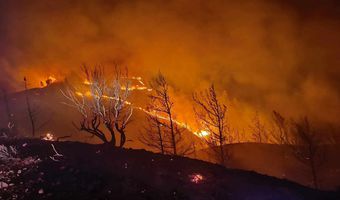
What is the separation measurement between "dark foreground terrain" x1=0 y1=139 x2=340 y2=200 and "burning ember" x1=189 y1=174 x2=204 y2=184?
0.04 meters

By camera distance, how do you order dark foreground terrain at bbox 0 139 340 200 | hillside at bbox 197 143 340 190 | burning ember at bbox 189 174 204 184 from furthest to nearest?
hillside at bbox 197 143 340 190, burning ember at bbox 189 174 204 184, dark foreground terrain at bbox 0 139 340 200

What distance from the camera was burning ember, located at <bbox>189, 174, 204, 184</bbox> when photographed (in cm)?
1819

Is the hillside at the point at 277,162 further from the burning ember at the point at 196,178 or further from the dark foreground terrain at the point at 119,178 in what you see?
the burning ember at the point at 196,178

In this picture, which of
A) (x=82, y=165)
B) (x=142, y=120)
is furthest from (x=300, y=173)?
(x=82, y=165)

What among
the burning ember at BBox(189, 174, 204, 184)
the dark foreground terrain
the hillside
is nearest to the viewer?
the dark foreground terrain

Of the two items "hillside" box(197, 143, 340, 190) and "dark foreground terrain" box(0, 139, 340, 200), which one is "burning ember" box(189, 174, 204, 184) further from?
"hillside" box(197, 143, 340, 190)

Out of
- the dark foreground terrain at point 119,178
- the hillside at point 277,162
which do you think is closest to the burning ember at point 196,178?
the dark foreground terrain at point 119,178

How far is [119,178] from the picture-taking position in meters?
17.6

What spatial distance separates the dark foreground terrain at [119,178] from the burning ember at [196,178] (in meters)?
0.04

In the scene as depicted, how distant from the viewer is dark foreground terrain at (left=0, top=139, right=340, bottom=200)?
54.5 ft

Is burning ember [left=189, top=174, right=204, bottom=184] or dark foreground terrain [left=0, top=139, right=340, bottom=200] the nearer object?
dark foreground terrain [left=0, top=139, right=340, bottom=200]

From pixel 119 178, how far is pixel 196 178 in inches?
149

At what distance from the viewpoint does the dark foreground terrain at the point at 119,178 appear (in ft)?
→ 54.5

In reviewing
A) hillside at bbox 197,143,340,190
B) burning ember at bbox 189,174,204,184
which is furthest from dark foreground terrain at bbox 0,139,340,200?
hillside at bbox 197,143,340,190
